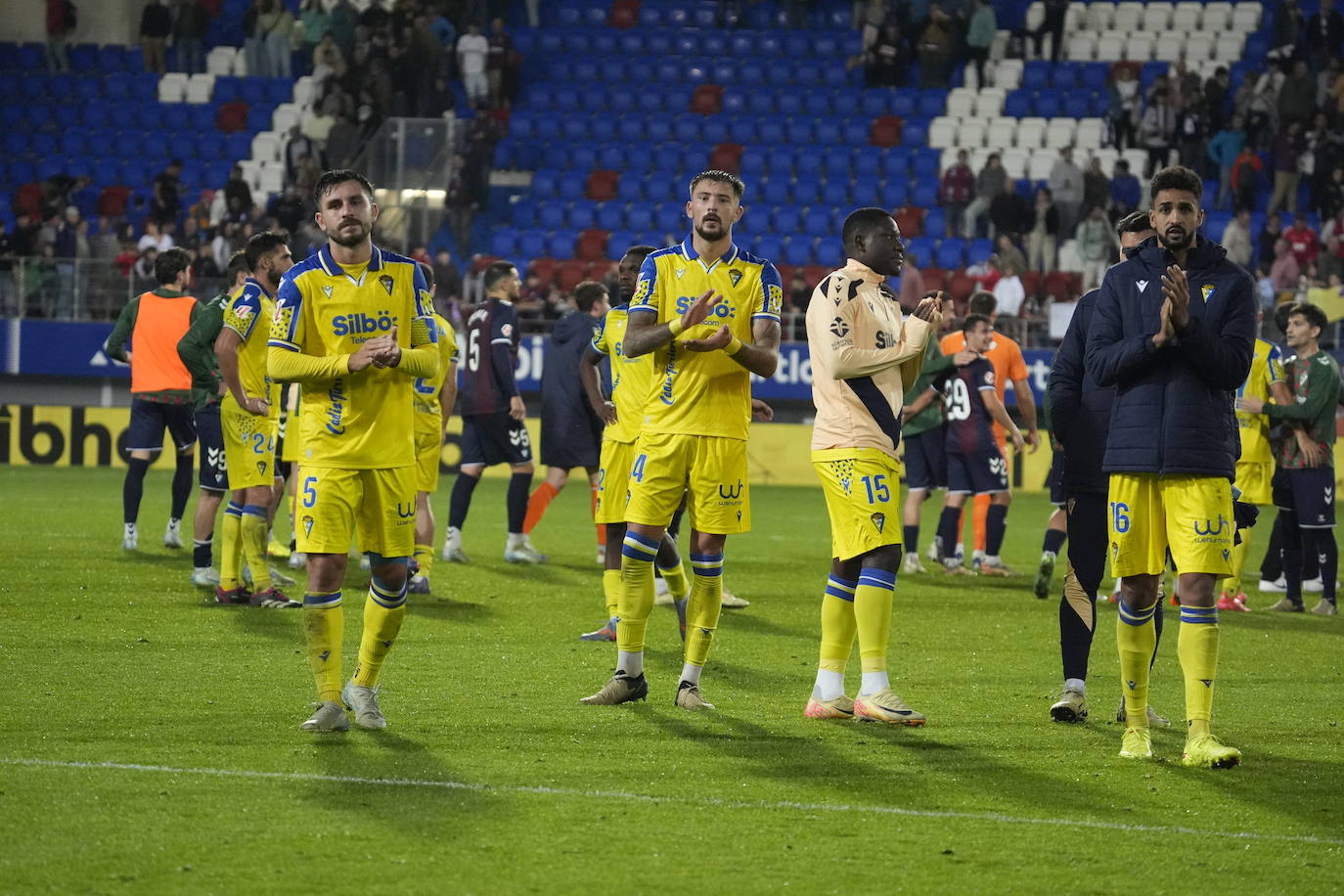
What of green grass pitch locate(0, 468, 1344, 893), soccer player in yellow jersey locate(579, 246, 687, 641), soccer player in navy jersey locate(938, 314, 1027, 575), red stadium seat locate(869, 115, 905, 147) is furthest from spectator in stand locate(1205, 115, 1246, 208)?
soccer player in yellow jersey locate(579, 246, 687, 641)

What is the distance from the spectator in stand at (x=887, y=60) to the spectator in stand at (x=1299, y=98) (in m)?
6.63

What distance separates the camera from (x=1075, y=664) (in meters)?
7.43

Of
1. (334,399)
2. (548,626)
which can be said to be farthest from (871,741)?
(548,626)

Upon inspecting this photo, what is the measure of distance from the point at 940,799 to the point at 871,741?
3.20 feet

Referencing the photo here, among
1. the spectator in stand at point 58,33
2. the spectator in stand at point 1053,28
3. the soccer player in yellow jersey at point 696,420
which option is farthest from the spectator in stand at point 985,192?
the soccer player in yellow jersey at point 696,420

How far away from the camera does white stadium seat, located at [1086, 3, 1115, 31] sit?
31.7m

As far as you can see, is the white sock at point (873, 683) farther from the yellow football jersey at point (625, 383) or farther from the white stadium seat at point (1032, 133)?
the white stadium seat at point (1032, 133)

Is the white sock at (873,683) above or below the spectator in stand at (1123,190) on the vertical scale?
below

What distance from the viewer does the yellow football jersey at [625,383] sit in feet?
30.0

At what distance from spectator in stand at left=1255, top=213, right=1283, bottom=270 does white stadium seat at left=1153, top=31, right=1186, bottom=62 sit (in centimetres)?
576

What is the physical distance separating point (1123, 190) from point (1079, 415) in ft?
68.8

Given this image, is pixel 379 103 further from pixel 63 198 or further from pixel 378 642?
pixel 378 642

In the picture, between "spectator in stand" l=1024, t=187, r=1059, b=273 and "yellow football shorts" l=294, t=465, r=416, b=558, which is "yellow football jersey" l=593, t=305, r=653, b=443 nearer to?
"yellow football shorts" l=294, t=465, r=416, b=558

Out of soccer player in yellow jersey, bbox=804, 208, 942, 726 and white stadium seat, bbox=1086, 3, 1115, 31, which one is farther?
white stadium seat, bbox=1086, 3, 1115, 31
